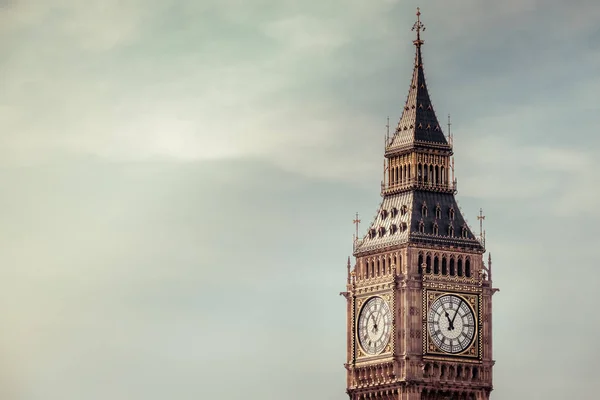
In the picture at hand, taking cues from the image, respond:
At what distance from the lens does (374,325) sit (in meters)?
194

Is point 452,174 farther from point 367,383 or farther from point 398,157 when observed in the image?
point 367,383

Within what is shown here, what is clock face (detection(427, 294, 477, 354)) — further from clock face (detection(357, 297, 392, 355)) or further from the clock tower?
clock face (detection(357, 297, 392, 355))

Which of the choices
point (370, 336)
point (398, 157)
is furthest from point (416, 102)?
point (370, 336)

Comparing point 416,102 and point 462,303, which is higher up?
point 416,102

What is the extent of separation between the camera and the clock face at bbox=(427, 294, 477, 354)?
191500 millimetres

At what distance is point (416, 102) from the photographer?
19675cm

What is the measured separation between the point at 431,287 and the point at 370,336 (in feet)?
20.3

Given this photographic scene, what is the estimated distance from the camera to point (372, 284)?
636 ft

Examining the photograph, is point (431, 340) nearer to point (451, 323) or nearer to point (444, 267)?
point (451, 323)

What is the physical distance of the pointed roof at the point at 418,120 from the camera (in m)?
195

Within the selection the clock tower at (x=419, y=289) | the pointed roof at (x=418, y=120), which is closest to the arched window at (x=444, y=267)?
the clock tower at (x=419, y=289)

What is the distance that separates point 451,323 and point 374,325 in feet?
18.9

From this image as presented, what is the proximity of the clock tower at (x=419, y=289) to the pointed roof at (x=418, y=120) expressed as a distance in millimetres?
75

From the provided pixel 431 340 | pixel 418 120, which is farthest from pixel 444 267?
pixel 418 120
